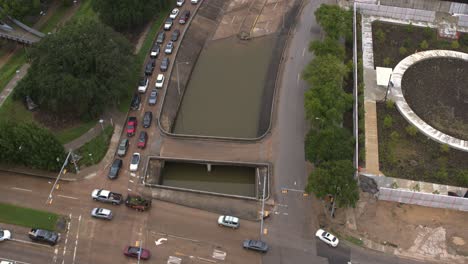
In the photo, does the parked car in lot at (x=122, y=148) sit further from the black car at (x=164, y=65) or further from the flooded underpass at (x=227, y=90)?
the black car at (x=164, y=65)

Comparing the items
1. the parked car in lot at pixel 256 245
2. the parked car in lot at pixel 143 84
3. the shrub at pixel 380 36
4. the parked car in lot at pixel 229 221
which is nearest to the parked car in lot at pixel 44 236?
the parked car in lot at pixel 229 221

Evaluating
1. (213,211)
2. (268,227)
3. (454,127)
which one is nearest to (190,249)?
(213,211)

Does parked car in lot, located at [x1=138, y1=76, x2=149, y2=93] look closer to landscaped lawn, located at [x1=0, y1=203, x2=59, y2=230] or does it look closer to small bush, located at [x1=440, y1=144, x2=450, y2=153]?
landscaped lawn, located at [x1=0, y1=203, x2=59, y2=230]

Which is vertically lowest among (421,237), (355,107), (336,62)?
(421,237)

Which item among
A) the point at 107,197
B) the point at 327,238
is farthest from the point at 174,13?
the point at 327,238

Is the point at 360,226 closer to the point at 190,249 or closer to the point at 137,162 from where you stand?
the point at 190,249

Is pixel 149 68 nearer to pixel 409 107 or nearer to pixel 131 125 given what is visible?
pixel 131 125

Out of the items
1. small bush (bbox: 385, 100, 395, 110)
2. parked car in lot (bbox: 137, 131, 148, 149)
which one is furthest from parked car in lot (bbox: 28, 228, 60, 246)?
small bush (bbox: 385, 100, 395, 110)

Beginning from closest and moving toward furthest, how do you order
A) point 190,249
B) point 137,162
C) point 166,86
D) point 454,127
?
point 190,249, point 137,162, point 454,127, point 166,86
